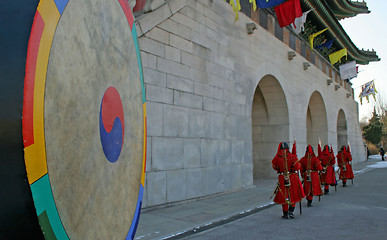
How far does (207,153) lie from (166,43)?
2.97 m

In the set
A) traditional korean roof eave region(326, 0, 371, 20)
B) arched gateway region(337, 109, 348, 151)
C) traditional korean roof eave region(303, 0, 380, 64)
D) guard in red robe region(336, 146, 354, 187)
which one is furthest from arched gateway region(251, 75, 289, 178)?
traditional korean roof eave region(326, 0, 371, 20)

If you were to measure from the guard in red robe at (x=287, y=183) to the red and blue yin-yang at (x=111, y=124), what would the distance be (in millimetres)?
5373

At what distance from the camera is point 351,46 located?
27.7m

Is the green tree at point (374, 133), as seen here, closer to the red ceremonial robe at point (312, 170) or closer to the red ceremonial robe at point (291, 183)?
the red ceremonial robe at point (312, 170)

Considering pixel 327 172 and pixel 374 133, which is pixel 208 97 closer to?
pixel 327 172

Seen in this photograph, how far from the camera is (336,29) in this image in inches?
886

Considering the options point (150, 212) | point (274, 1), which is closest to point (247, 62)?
point (274, 1)

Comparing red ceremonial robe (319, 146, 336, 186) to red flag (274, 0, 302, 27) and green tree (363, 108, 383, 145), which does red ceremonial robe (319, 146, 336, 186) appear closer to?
red flag (274, 0, 302, 27)

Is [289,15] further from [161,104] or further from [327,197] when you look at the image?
[161,104]

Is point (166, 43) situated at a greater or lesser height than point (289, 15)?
lesser

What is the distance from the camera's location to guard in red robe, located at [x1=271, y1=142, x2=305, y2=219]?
675cm

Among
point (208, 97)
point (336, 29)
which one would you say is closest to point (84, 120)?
point (208, 97)

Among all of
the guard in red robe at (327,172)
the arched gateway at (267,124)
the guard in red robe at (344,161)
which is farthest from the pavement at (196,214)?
the arched gateway at (267,124)

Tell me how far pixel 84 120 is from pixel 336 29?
23967 mm
